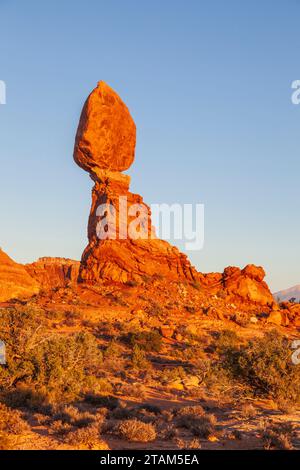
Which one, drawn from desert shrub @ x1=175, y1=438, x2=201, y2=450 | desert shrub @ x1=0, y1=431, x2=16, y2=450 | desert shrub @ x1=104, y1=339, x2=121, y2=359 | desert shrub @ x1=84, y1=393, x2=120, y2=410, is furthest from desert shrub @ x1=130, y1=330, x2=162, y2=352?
desert shrub @ x1=0, y1=431, x2=16, y2=450

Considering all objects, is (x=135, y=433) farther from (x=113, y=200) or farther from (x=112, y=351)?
(x=113, y=200)

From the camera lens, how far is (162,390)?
16578 millimetres

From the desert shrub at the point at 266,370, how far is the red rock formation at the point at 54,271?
25.7 metres

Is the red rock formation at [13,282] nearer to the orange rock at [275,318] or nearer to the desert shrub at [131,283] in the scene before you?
the desert shrub at [131,283]

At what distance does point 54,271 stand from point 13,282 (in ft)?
51.8

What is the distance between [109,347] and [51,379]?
8914 millimetres

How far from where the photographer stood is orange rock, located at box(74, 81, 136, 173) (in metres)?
35.0

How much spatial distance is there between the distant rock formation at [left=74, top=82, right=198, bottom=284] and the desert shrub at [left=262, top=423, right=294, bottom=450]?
75.6 ft

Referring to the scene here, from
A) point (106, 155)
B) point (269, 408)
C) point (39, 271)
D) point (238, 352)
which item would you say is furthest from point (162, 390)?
point (39, 271)

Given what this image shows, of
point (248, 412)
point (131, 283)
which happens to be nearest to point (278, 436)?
point (248, 412)

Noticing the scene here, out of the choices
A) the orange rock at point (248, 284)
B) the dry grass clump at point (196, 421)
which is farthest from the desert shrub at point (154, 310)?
the dry grass clump at point (196, 421)

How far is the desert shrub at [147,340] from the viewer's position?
2313 centimetres

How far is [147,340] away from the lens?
78.6 ft

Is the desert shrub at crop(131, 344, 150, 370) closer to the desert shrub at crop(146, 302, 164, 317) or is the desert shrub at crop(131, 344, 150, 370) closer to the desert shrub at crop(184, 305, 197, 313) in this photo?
the desert shrub at crop(146, 302, 164, 317)
